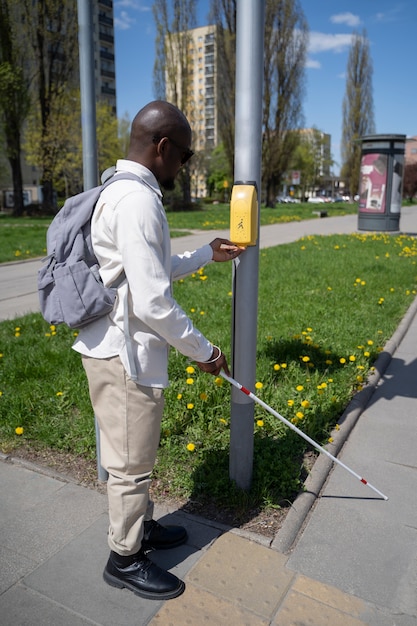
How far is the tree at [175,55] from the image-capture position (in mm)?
33219

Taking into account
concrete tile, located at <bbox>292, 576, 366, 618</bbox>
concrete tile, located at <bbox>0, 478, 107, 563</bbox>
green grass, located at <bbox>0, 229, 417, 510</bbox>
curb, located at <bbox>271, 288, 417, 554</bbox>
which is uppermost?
green grass, located at <bbox>0, 229, 417, 510</bbox>

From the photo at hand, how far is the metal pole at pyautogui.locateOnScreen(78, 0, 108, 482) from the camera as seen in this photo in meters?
2.76

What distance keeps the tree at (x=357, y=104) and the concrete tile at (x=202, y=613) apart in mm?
46732

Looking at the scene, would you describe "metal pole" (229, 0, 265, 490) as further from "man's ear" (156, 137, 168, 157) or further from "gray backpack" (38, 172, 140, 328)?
"gray backpack" (38, 172, 140, 328)

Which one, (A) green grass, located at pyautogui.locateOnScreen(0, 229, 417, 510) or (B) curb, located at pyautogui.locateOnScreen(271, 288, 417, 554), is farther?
(A) green grass, located at pyautogui.locateOnScreen(0, 229, 417, 510)

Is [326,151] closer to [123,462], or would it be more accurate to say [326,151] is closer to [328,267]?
[328,267]

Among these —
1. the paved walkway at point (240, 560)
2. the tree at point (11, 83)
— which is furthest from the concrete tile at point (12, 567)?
the tree at point (11, 83)

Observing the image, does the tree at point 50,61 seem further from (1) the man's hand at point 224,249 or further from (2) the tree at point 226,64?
(1) the man's hand at point 224,249

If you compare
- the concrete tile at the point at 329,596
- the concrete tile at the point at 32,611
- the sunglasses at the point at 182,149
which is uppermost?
the sunglasses at the point at 182,149

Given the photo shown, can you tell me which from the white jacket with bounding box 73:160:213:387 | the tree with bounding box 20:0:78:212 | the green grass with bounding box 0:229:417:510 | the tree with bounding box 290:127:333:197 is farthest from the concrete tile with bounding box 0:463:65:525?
the tree with bounding box 290:127:333:197

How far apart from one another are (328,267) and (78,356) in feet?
19.2

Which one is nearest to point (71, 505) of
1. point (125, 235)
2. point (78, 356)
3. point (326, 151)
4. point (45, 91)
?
point (125, 235)

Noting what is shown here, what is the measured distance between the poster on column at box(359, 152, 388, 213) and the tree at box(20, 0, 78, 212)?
687 inches

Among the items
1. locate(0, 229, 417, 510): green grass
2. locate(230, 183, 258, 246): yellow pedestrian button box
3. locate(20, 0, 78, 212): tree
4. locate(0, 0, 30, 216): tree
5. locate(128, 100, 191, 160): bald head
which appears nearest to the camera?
locate(128, 100, 191, 160): bald head
